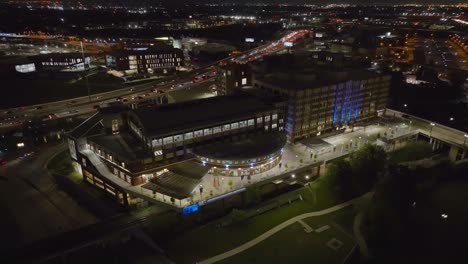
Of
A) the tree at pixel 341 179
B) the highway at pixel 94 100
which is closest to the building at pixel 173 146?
the tree at pixel 341 179

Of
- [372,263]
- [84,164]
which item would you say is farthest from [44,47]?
[372,263]

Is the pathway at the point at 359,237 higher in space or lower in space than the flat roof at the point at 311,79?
lower

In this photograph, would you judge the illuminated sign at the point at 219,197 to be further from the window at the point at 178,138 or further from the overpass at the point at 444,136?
the overpass at the point at 444,136

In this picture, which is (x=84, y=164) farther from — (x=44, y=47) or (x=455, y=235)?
(x=44, y=47)

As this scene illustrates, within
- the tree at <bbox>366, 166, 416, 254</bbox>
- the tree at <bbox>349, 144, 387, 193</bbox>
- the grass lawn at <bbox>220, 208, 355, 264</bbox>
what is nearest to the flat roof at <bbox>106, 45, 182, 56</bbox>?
the tree at <bbox>349, 144, 387, 193</bbox>

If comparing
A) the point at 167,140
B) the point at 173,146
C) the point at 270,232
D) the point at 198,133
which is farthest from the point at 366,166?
the point at 167,140

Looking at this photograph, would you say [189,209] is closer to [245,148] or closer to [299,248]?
[245,148]
